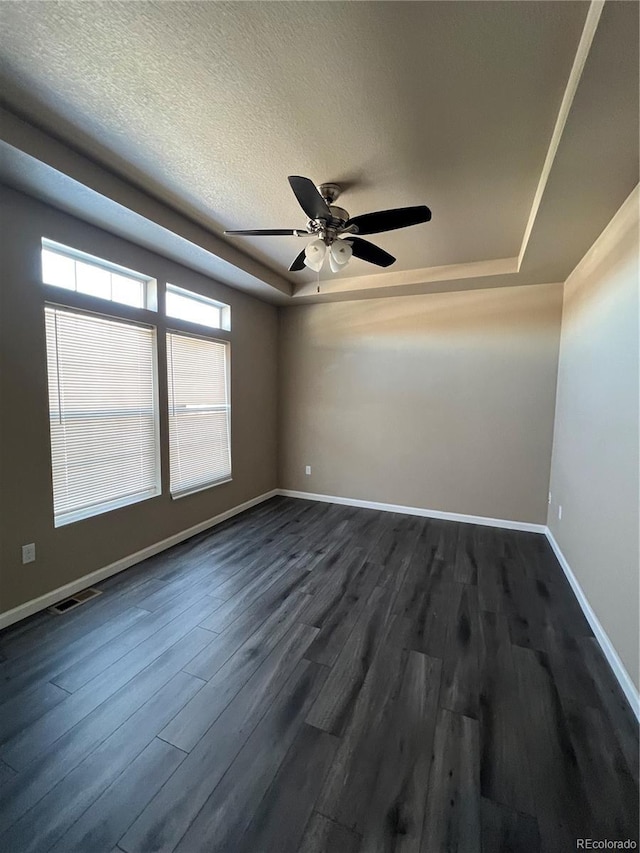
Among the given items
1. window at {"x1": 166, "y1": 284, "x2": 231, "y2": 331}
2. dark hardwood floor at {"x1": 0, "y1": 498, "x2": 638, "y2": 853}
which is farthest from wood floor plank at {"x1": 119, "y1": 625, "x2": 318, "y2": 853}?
window at {"x1": 166, "y1": 284, "x2": 231, "y2": 331}

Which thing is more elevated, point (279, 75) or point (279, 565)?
point (279, 75)

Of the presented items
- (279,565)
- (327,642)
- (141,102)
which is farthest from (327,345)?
(327,642)

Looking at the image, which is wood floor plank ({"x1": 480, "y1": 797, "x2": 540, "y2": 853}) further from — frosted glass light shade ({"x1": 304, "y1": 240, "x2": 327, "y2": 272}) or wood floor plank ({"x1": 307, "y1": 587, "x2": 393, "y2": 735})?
frosted glass light shade ({"x1": 304, "y1": 240, "x2": 327, "y2": 272})

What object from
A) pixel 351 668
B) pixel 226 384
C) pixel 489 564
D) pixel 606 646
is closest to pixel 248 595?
pixel 351 668

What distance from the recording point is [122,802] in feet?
3.99

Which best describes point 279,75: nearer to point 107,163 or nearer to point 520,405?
point 107,163

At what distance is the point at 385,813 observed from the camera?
1195 millimetres

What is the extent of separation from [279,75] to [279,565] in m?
3.07

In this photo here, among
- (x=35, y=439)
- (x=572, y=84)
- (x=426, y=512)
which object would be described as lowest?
(x=426, y=512)

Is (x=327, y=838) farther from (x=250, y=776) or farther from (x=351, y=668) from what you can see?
(x=351, y=668)

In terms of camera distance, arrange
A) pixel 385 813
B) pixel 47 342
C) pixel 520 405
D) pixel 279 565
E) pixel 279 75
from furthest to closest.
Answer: pixel 520 405, pixel 279 565, pixel 47 342, pixel 279 75, pixel 385 813

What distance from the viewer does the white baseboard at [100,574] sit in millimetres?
2184

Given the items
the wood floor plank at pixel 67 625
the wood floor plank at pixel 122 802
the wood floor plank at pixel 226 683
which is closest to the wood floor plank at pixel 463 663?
the wood floor plank at pixel 226 683

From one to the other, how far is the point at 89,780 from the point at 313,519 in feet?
9.50
